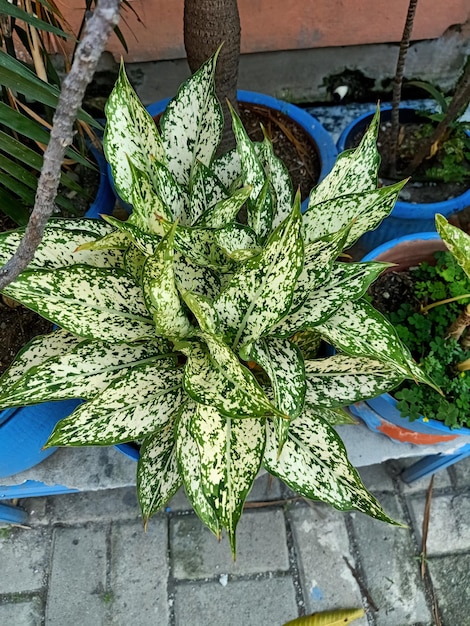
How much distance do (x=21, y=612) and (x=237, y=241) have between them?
3.56ft

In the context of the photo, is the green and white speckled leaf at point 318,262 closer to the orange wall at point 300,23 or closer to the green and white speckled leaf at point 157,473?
the green and white speckled leaf at point 157,473

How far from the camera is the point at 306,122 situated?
1.37 metres

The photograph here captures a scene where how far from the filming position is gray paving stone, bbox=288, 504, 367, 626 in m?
1.34

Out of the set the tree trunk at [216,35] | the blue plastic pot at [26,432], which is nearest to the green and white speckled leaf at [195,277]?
the blue plastic pot at [26,432]

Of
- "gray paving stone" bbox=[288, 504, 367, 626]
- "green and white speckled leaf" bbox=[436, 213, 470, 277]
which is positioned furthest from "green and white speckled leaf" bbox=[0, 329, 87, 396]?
"gray paving stone" bbox=[288, 504, 367, 626]

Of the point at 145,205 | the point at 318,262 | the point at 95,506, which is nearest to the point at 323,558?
the point at 95,506

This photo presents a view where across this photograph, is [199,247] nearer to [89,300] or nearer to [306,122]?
[89,300]

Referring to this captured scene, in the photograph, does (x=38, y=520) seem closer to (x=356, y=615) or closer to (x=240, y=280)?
(x=356, y=615)

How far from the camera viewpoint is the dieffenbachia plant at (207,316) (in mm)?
736

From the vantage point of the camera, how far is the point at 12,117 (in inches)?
35.1

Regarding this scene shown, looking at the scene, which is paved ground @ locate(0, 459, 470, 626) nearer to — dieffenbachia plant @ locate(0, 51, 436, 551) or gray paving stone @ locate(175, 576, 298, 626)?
gray paving stone @ locate(175, 576, 298, 626)

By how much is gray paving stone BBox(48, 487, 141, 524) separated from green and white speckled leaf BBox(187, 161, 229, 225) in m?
0.86

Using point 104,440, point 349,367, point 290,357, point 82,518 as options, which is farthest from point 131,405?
point 82,518

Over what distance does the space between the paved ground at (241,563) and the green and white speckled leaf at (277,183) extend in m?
0.81
